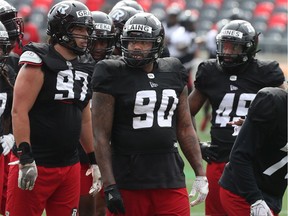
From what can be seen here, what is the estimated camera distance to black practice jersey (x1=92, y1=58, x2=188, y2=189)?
5.05m

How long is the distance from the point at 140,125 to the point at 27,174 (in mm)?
Answer: 770

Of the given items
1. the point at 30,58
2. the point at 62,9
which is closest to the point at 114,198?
the point at 30,58

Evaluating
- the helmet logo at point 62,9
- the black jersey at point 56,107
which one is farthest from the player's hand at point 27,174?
the helmet logo at point 62,9

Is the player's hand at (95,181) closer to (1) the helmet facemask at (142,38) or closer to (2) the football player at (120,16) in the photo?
(1) the helmet facemask at (142,38)

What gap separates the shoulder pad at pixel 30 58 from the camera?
5340 mm

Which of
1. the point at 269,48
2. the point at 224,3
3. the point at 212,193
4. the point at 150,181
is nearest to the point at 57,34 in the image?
the point at 150,181

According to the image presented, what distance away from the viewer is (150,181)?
5.07 m

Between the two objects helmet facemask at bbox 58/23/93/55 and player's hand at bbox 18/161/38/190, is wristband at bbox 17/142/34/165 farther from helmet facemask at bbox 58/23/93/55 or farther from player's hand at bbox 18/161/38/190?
helmet facemask at bbox 58/23/93/55

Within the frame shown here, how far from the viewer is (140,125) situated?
201 inches

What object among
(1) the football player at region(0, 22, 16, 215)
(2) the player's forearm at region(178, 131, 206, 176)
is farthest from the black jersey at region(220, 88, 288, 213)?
(1) the football player at region(0, 22, 16, 215)

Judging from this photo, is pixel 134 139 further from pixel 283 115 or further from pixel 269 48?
pixel 269 48

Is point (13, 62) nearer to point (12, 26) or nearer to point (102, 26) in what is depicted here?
point (12, 26)

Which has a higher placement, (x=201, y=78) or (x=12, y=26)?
(x=12, y=26)

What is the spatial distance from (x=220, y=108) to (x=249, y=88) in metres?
0.26
